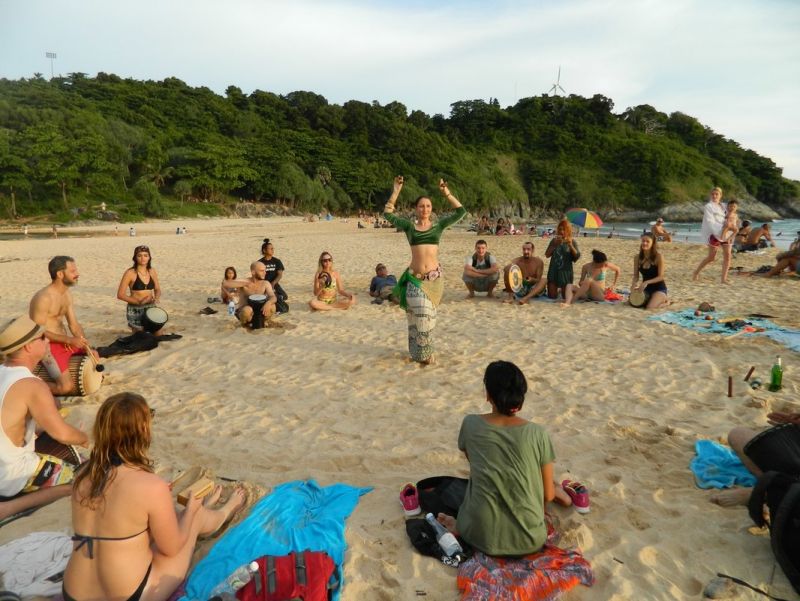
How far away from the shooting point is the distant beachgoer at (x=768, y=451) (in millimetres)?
2783

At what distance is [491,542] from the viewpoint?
249cm

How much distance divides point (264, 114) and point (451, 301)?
81.0m

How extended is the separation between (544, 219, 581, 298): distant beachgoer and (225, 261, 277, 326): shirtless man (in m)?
4.99

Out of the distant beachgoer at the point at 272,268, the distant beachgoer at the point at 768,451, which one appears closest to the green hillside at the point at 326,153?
the distant beachgoer at the point at 272,268

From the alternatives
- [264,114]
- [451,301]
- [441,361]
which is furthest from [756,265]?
[264,114]

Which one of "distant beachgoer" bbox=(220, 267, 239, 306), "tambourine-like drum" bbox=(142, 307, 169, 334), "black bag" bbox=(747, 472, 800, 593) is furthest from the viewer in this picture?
"distant beachgoer" bbox=(220, 267, 239, 306)

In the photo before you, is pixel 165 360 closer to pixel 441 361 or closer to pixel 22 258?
pixel 441 361

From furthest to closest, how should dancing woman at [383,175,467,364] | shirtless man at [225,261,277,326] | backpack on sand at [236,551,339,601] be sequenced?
shirtless man at [225,261,277,326] → dancing woman at [383,175,467,364] → backpack on sand at [236,551,339,601]

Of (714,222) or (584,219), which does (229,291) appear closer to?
(714,222)

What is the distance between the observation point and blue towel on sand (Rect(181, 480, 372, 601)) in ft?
8.05

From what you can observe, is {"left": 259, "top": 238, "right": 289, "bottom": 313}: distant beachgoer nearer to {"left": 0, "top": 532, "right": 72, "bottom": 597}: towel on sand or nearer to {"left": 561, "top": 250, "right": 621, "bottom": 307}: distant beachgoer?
{"left": 561, "top": 250, "right": 621, "bottom": 307}: distant beachgoer

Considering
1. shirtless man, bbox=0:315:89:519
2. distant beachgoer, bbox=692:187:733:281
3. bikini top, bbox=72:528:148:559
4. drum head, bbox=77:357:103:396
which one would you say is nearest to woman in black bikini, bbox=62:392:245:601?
bikini top, bbox=72:528:148:559

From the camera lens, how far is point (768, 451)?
290 cm

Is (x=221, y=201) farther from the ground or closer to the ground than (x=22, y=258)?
farther from the ground
